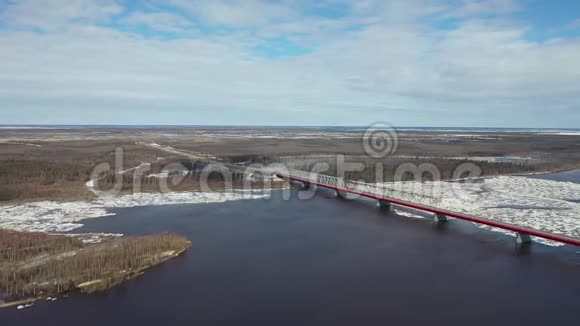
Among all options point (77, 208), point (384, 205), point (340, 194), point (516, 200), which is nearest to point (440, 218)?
point (384, 205)

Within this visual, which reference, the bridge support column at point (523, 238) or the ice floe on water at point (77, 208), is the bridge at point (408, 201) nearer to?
the bridge support column at point (523, 238)

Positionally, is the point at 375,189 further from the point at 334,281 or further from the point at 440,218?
the point at 334,281

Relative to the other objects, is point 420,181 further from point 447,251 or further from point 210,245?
point 210,245

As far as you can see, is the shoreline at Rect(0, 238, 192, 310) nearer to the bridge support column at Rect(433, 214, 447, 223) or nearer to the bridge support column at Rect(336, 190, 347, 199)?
the bridge support column at Rect(433, 214, 447, 223)

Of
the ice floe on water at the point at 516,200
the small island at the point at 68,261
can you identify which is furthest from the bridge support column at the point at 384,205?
the small island at the point at 68,261

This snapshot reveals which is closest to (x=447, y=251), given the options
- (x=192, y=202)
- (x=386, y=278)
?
(x=386, y=278)

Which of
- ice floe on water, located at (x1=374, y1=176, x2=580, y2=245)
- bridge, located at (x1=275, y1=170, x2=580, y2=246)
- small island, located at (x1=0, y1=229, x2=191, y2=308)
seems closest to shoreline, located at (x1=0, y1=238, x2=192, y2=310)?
small island, located at (x1=0, y1=229, x2=191, y2=308)
